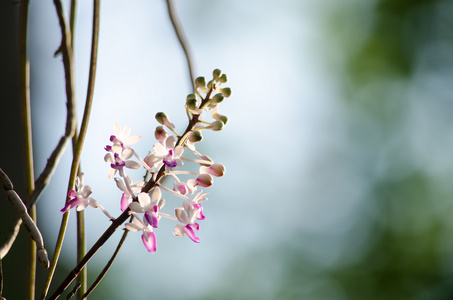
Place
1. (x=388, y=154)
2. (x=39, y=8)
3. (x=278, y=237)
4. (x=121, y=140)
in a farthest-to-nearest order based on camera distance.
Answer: (x=388, y=154)
(x=278, y=237)
(x=39, y=8)
(x=121, y=140)

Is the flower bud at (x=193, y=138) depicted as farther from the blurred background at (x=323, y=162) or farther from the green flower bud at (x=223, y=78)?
the blurred background at (x=323, y=162)

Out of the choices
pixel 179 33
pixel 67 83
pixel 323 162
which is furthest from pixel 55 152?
pixel 323 162

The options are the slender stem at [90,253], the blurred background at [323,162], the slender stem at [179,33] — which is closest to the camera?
the slender stem at [90,253]

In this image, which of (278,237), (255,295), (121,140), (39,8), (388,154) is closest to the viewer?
(121,140)

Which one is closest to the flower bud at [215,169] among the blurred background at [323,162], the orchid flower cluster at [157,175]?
the orchid flower cluster at [157,175]

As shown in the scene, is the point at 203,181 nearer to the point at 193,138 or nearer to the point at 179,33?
the point at 193,138

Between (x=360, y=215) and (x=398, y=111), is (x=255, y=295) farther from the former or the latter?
(x=398, y=111)

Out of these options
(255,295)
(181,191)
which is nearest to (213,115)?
(181,191)

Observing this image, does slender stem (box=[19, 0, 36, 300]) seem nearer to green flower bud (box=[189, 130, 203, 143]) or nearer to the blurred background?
green flower bud (box=[189, 130, 203, 143])
